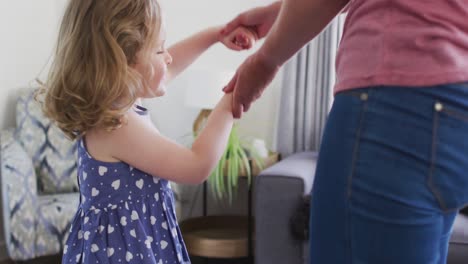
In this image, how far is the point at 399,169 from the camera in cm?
68

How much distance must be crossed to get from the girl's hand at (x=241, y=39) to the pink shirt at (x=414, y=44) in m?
0.60

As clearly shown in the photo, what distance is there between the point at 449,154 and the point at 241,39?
71cm

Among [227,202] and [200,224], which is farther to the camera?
[227,202]

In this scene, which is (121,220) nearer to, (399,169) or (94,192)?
(94,192)

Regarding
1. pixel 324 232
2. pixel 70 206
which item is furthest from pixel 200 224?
pixel 324 232

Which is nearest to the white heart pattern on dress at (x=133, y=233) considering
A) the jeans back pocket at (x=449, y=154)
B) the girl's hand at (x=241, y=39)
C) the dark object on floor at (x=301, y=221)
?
the girl's hand at (x=241, y=39)

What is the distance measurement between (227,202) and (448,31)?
2825mm

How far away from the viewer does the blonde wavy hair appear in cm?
103

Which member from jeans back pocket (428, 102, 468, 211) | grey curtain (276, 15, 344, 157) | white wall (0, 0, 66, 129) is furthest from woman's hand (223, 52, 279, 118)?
white wall (0, 0, 66, 129)

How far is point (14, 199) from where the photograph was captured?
262cm

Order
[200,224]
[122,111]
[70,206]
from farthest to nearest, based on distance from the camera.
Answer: [200,224] < [70,206] < [122,111]

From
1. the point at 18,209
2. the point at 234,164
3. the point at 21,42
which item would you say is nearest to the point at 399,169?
the point at 234,164

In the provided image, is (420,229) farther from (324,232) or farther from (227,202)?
(227,202)

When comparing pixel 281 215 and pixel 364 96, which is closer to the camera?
pixel 364 96
